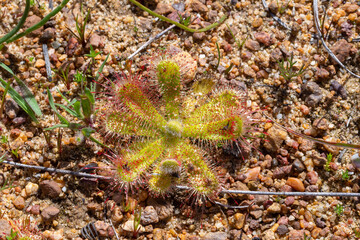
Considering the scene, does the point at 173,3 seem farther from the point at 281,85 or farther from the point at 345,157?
the point at 345,157

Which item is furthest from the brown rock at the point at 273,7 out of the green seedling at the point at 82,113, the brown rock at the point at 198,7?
the green seedling at the point at 82,113

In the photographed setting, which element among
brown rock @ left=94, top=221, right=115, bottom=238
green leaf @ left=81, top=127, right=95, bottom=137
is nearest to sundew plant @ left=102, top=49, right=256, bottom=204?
green leaf @ left=81, top=127, right=95, bottom=137

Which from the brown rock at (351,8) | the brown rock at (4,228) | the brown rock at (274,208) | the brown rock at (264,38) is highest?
the brown rock at (351,8)

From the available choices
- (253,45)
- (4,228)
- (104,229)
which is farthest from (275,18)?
(4,228)

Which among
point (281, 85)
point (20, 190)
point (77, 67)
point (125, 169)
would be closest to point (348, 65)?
point (281, 85)

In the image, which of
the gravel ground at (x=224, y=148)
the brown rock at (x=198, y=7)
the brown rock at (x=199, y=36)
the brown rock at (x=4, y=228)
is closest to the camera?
the brown rock at (x=4, y=228)

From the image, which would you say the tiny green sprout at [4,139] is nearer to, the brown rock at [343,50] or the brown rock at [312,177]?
the brown rock at [312,177]
